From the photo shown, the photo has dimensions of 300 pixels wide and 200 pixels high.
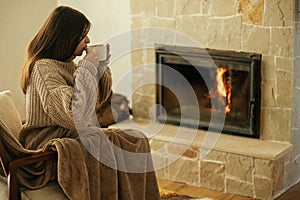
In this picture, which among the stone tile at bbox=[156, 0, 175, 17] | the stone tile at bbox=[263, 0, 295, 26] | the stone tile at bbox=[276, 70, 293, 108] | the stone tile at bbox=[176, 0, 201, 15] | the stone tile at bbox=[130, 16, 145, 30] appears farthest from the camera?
the stone tile at bbox=[130, 16, 145, 30]

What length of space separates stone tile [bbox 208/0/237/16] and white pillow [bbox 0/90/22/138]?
1.55m

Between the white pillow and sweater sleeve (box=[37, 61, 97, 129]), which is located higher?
sweater sleeve (box=[37, 61, 97, 129])

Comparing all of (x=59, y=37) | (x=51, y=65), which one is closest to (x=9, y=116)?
(x=51, y=65)

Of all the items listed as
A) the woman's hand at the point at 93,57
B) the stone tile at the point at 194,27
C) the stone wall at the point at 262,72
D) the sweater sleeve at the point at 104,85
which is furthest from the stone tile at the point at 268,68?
the woman's hand at the point at 93,57

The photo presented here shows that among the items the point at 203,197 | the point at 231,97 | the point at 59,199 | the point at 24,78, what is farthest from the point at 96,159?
the point at 231,97

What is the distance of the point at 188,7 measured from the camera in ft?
14.4

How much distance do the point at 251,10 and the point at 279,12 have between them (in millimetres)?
190

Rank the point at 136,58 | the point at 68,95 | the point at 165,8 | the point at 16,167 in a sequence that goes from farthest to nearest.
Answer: the point at 136,58, the point at 165,8, the point at 68,95, the point at 16,167

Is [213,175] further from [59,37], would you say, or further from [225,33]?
[59,37]

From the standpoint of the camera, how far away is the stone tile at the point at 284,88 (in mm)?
4078

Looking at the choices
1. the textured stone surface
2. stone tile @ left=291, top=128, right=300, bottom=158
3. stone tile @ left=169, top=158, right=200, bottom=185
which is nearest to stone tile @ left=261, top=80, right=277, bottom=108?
the textured stone surface

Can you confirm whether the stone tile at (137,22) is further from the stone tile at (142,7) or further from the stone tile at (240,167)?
the stone tile at (240,167)

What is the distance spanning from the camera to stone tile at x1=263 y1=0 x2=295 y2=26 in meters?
3.98

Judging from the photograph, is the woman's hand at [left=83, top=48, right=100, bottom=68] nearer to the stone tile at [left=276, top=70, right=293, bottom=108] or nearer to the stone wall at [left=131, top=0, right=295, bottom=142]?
the stone wall at [left=131, top=0, right=295, bottom=142]
